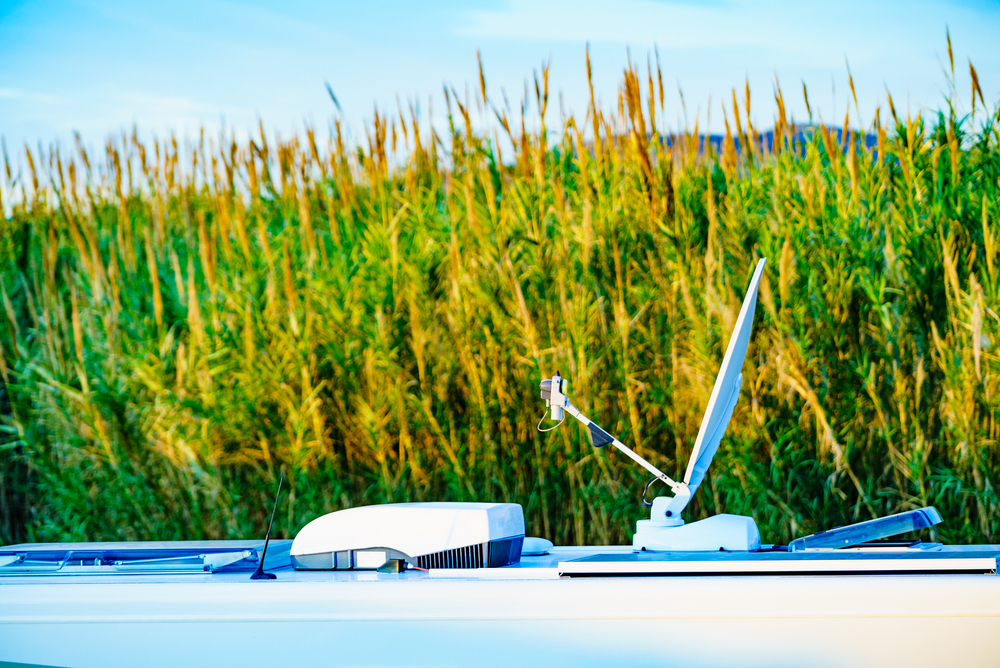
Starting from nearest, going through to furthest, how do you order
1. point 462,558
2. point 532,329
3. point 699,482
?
point 462,558 → point 699,482 → point 532,329

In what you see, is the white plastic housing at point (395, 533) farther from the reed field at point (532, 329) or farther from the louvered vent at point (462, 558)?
the reed field at point (532, 329)

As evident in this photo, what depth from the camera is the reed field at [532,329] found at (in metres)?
3.16

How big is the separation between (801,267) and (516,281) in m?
0.99

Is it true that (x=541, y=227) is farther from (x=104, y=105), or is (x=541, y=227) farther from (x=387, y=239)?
(x=104, y=105)

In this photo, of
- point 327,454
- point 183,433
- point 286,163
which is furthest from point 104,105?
point 327,454

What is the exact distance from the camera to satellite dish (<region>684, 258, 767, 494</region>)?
2203 millimetres

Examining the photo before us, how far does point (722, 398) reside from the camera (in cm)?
225

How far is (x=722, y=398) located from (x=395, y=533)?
33.5 inches

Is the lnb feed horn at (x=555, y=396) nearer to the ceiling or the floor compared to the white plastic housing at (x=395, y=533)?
nearer to the ceiling

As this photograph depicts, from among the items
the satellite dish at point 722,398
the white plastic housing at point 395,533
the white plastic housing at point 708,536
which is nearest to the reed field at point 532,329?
the satellite dish at point 722,398

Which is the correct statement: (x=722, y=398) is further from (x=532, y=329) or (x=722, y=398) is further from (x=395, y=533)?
(x=532, y=329)

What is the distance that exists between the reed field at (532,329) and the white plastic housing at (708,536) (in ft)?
3.48

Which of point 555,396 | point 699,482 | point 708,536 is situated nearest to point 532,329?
point 555,396

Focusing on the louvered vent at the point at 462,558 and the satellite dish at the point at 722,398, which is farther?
the satellite dish at the point at 722,398
